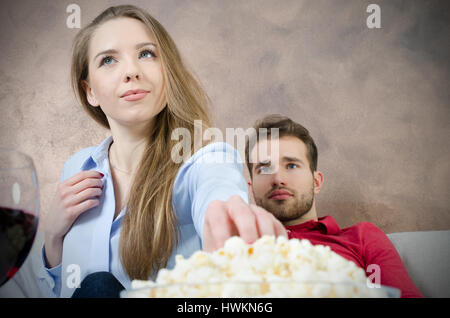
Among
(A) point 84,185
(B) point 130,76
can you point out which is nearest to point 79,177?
(A) point 84,185

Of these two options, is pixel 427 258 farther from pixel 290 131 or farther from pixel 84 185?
pixel 84 185

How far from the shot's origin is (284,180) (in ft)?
4.15

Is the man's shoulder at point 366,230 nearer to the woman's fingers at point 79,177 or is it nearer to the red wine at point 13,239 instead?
the woman's fingers at point 79,177

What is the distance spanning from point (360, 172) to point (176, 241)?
0.78 meters

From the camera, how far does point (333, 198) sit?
1.46 meters

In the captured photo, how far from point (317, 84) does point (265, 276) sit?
44.9 inches

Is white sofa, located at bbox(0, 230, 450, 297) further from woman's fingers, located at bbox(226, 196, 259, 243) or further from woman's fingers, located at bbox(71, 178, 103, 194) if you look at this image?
woman's fingers, located at bbox(226, 196, 259, 243)

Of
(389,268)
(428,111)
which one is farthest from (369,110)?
(389,268)

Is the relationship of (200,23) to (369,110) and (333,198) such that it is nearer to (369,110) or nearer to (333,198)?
(369,110)

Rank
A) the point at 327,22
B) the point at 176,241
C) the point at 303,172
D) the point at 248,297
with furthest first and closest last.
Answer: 1. the point at 327,22
2. the point at 303,172
3. the point at 176,241
4. the point at 248,297

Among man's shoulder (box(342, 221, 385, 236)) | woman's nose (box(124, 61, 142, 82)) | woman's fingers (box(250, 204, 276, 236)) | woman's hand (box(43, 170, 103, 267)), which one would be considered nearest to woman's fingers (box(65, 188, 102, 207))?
woman's hand (box(43, 170, 103, 267))

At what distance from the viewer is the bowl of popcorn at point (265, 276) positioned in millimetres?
301

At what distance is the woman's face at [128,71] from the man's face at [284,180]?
45cm

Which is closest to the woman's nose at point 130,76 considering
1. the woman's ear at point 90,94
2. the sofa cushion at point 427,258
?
the woman's ear at point 90,94
